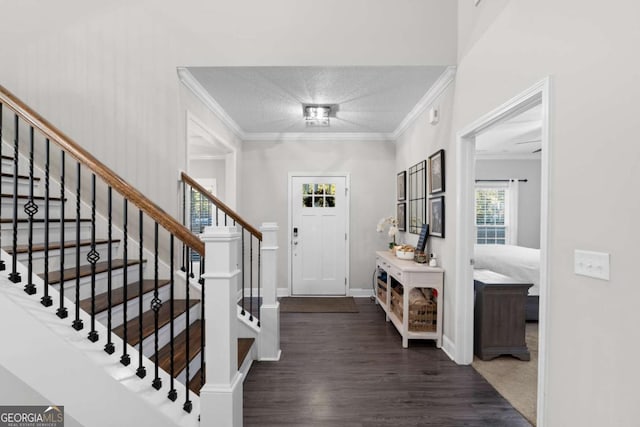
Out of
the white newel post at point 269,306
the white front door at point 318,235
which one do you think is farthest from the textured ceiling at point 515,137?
the white newel post at point 269,306

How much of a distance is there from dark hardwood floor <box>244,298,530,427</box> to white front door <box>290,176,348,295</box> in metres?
1.62

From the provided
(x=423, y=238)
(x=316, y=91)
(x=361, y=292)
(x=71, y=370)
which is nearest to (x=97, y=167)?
(x=71, y=370)

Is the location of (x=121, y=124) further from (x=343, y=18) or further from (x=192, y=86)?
(x=343, y=18)

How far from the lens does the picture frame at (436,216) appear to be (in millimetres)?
3113

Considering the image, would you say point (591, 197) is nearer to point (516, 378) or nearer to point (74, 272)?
point (516, 378)

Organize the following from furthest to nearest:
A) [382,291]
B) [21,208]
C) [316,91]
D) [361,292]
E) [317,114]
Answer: [361,292] → [382,291] → [317,114] → [316,91] → [21,208]

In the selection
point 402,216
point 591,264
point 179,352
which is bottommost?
point 179,352

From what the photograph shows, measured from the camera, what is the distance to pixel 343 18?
281cm

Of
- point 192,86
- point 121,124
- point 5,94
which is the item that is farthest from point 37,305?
point 192,86

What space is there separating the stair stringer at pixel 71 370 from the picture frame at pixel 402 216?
11.5 feet

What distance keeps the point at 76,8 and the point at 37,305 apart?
2.64 metres

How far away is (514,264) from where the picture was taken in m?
3.79

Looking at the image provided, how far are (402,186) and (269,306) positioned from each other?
267 cm

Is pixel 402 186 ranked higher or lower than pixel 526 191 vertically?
lower
